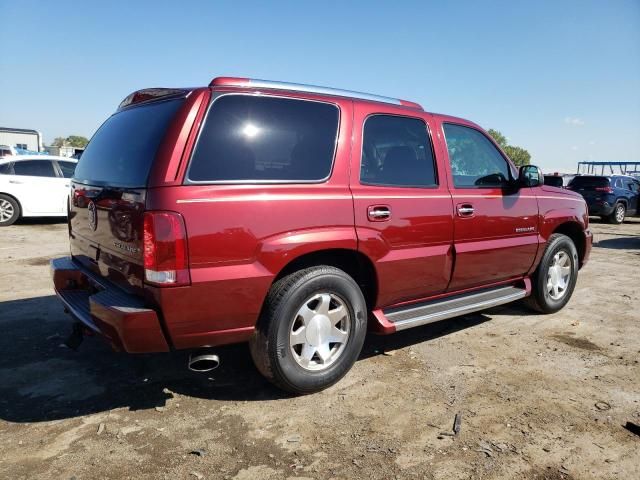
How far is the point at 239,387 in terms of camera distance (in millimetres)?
3277

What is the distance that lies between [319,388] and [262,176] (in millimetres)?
1431

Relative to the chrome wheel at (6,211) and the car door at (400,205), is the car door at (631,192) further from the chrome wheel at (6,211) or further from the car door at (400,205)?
the chrome wheel at (6,211)

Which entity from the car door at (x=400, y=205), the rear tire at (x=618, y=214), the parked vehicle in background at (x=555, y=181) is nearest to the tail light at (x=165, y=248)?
the car door at (x=400, y=205)

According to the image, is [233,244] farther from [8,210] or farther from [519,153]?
[519,153]

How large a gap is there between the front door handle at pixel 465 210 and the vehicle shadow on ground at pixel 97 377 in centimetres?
118

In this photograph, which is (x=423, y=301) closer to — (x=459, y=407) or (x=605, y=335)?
(x=459, y=407)

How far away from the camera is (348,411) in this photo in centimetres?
300

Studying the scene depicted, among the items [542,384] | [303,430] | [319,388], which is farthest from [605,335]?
[303,430]

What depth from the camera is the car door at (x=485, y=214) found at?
13.0 feet

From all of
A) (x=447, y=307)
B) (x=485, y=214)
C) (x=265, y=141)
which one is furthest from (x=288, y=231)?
(x=485, y=214)

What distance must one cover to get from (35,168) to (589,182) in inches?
639

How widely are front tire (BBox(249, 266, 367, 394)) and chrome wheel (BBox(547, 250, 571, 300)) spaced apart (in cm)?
270

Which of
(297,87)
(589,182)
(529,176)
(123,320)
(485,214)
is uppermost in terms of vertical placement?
(297,87)

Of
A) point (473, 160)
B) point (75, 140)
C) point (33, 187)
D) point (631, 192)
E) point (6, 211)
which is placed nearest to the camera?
point (473, 160)
